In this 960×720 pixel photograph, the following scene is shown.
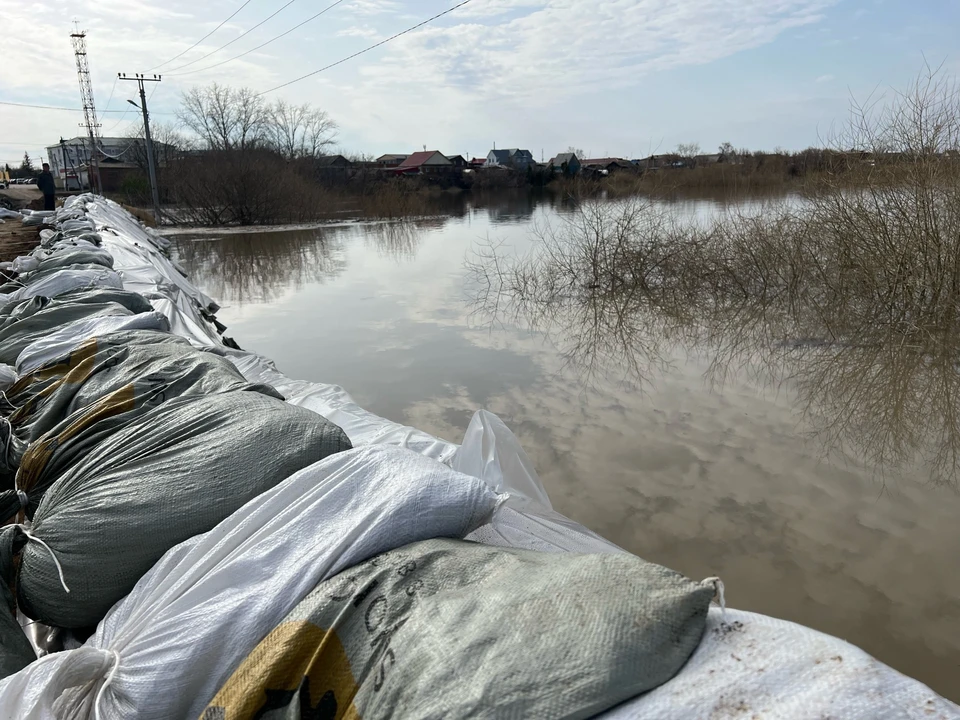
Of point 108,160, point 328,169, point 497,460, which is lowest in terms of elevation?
point 497,460

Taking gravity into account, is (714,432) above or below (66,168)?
below

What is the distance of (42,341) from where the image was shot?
2805 mm

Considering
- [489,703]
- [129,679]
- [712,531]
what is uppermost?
[489,703]

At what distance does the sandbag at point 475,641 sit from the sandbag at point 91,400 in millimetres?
1022

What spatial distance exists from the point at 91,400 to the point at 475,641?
1.72m

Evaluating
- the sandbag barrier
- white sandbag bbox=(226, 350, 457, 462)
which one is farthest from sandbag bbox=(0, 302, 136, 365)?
the sandbag barrier

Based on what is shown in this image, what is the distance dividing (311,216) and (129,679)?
73.9 feet

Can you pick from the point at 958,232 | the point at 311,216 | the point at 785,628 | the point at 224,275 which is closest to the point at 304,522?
the point at 785,628

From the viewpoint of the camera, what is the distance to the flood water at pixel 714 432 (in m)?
2.47

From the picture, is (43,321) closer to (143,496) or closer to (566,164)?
(143,496)

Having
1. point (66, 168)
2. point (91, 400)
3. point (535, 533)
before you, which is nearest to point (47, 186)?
point (91, 400)

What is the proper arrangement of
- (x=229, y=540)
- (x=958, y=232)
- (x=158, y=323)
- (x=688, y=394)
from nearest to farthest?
(x=229, y=540)
(x=158, y=323)
(x=688, y=394)
(x=958, y=232)

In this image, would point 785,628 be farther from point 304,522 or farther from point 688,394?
point 688,394

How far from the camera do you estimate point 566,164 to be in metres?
39.3
